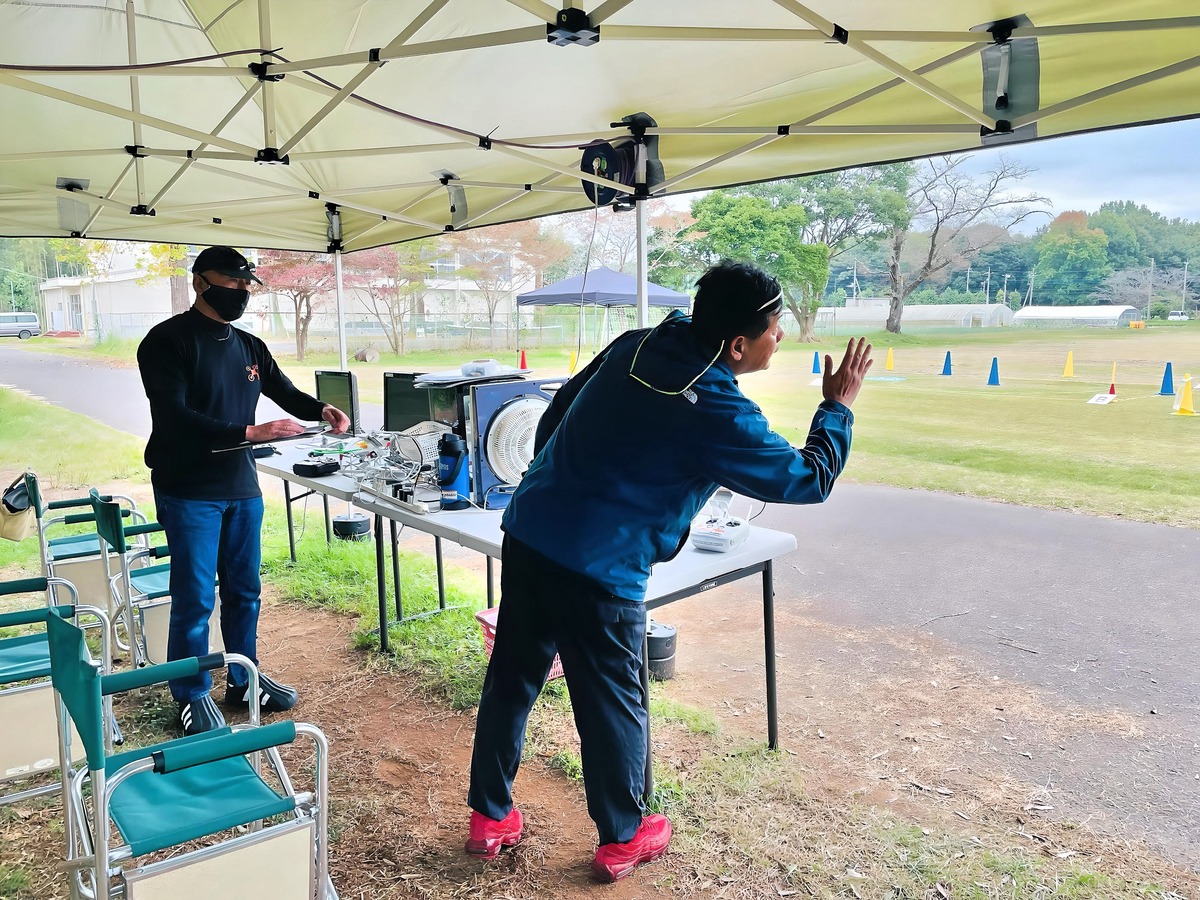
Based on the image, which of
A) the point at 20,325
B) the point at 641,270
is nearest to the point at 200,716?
the point at 641,270

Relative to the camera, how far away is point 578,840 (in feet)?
7.95

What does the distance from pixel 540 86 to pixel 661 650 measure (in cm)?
251

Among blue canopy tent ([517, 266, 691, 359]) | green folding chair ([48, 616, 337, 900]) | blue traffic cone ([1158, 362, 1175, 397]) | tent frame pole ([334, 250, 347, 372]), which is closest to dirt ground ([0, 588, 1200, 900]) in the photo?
green folding chair ([48, 616, 337, 900])

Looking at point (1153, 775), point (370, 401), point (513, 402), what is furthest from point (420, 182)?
point (370, 401)

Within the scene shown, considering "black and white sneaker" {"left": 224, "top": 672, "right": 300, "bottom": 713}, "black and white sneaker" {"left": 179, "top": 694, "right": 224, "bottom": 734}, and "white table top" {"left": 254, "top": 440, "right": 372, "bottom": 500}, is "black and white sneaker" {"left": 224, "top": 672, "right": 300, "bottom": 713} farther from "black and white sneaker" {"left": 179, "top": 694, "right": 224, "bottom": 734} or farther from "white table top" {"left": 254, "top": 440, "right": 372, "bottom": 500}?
"white table top" {"left": 254, "top": 440, "right": 372, "bottom": 500}

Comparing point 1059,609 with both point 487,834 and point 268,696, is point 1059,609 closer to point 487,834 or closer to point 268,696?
point 487,834

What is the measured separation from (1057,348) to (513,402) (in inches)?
482

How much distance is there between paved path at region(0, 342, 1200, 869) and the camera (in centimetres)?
302

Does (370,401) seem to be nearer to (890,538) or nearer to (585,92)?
(890,538)

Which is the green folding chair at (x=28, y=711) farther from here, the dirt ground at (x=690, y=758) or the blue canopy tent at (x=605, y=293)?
the blue canopy tent at (x=605, y=293)

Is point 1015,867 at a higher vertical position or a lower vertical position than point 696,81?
lower

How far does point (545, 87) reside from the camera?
3.10m

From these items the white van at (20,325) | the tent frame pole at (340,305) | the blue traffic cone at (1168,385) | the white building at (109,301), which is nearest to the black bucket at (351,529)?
the tent frame pole at (340,305)

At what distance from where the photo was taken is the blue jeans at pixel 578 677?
1952mm
